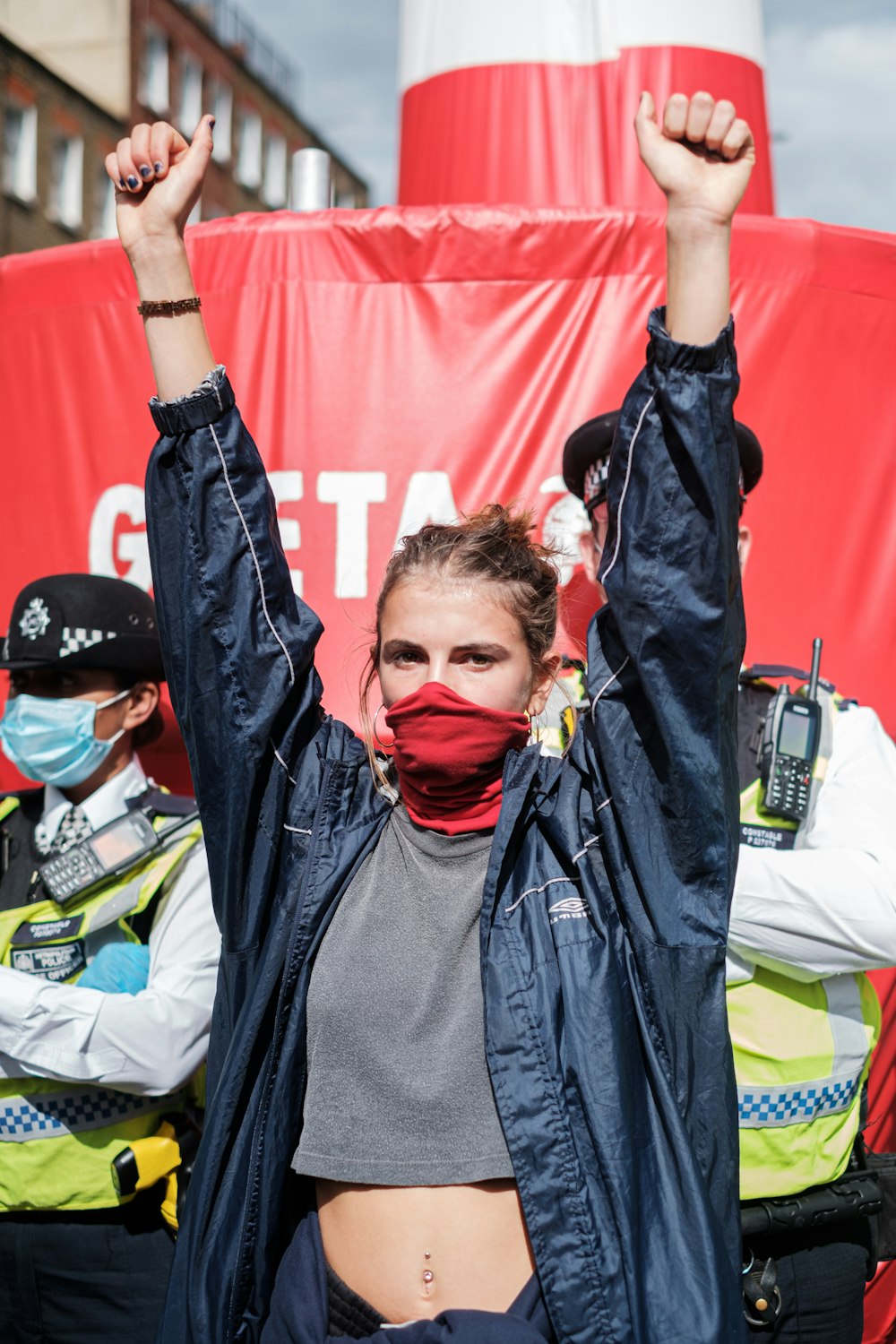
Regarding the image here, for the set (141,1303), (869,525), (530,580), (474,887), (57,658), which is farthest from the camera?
(869,525)

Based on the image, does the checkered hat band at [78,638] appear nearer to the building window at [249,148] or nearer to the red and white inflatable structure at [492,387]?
the red and white inflatable structure at [492,387]

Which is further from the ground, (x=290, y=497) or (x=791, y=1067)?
(x=290, y=497)

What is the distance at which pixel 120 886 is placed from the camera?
270 cm

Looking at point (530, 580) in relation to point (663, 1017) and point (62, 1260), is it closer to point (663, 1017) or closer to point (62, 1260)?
point (663, 1017)

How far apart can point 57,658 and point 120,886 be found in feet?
1.87

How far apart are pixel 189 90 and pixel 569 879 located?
31.7 m

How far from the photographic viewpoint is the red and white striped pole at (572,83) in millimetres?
4090

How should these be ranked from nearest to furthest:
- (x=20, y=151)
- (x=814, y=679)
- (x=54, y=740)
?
(x=814, y=679), (x=54, y=740), (x=20, y=151)

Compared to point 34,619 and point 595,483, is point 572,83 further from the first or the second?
point 34,619

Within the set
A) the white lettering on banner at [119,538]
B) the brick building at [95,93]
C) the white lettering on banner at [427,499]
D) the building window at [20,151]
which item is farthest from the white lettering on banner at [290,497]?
the building window at [20,151]

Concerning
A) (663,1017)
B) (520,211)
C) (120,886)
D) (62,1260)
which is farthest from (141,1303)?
(520,211)

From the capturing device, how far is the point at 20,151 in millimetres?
23188

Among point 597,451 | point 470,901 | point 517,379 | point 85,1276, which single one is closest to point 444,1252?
point 470,901

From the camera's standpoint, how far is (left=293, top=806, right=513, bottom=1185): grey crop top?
151 cm
